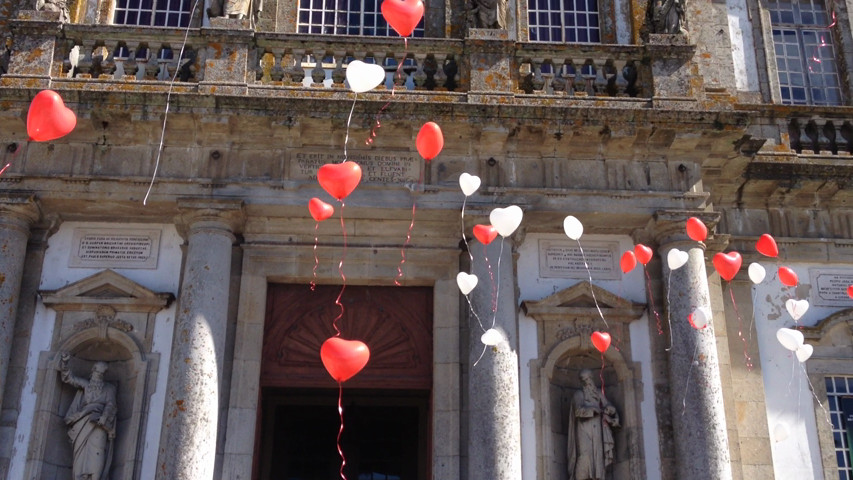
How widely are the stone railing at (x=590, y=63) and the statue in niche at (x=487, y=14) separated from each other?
0.42 meters

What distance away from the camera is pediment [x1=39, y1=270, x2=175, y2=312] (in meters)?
10.2

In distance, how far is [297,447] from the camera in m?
11.3

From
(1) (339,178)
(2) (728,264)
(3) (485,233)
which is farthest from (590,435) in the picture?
(1) (339,178)

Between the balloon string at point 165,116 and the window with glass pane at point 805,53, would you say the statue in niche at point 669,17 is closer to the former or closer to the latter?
the window with glass pane at point 805,53

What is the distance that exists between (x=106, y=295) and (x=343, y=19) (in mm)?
4782

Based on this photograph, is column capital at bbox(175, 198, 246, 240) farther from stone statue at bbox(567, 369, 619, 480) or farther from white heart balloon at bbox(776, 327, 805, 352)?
white heart balloon at bbox(776, 327, 805, 352)

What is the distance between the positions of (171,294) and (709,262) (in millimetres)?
6228

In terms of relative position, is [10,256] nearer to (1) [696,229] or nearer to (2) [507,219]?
(2) [507,219]

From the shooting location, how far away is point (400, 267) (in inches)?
421

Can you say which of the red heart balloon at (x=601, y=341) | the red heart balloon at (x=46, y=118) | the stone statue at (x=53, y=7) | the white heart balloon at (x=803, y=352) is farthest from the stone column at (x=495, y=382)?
the stone statue at (x=53, y=7)

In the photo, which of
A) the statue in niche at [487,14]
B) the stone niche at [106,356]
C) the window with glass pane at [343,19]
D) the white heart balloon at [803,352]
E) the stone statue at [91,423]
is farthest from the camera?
the window with glass pane at [343,19]

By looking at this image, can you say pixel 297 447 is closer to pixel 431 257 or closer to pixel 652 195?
pixel 431 257

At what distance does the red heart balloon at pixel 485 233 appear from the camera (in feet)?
31.6

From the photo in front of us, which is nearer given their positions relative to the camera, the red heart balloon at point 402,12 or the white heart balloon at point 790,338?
the red heart balloon at point 402,12
